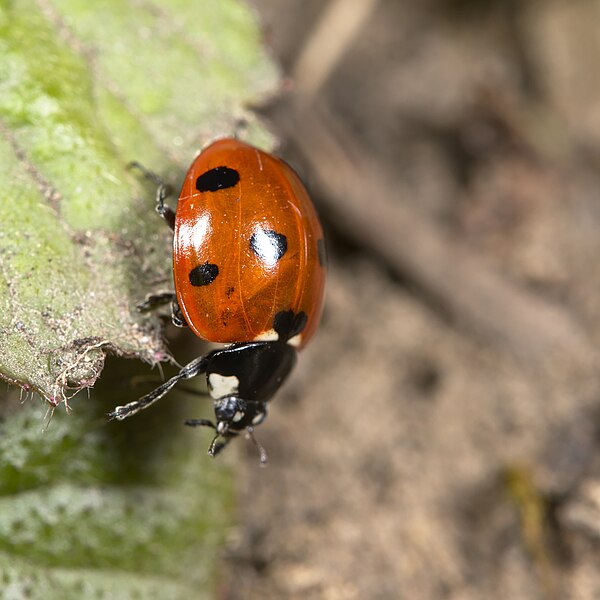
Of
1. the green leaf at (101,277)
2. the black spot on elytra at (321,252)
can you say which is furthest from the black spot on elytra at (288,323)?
the green leaf at (101,277)

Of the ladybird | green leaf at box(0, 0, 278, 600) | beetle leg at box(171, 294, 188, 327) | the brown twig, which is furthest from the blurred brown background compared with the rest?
beetle leg at box(171, 294, 188, 327)

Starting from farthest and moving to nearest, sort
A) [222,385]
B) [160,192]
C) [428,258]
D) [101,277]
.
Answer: [428,258]
[222,385]
[160,192]
[101,277]

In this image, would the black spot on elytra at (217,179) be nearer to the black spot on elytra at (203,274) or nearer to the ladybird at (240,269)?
the ladybird at (240,269)

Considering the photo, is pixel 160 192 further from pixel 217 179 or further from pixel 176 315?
pixel 176 315

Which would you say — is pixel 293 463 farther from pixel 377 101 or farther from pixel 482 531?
pixel 377 101

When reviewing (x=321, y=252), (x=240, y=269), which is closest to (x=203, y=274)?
(x=240, y=269)

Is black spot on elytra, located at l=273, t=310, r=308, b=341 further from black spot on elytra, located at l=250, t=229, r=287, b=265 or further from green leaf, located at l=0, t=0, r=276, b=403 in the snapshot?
green leaf, located at l=0, t=0, r=276, b=403
